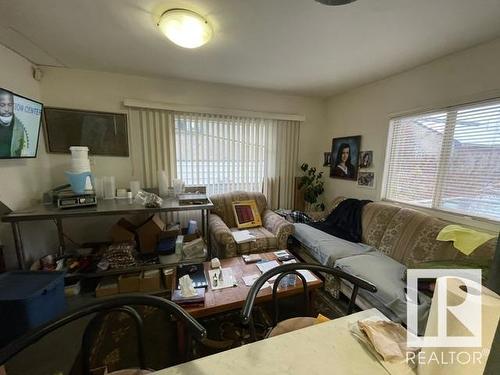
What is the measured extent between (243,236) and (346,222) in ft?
4.37

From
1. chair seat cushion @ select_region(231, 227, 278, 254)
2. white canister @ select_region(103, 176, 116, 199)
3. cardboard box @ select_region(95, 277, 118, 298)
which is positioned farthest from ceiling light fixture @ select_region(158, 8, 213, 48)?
cardboard box @ select_region(95, 277, 118, 298)

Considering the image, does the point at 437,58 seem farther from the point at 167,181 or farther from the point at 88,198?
the point at 88,198

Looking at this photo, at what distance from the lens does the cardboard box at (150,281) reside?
204 cm

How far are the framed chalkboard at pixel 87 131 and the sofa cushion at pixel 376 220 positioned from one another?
3.04 metres

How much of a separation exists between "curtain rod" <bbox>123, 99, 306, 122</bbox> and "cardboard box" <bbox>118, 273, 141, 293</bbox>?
1924 mm

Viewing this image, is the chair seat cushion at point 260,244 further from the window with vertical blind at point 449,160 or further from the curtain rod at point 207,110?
the curtain rod at point 207,110

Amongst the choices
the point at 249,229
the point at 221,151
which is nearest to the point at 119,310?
the point at 249,229

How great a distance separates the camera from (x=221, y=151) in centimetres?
302

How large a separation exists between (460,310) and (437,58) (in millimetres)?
2536

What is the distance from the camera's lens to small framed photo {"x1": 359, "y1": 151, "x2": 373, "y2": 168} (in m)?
2.75

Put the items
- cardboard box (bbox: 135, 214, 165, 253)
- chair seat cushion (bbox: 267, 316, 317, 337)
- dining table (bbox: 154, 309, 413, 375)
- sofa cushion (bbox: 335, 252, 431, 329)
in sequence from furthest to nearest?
1. cardboard box (bbox: 135, 214, 165, 253)
2. sofa cushion (bbox: 335, 252, 431, 329)
3. chair seat cushion (bbox: 267, 316, 317, 337)
4. dining table (bbox: 154, 309, 413, 375)

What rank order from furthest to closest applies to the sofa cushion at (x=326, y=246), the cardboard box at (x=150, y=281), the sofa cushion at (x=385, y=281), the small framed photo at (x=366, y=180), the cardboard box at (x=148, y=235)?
the small framed photo at (x=366, y=180) → the cardboard box at (x=148, y=235) → the sofa cushion at (x=326, y=246) → the cardboard box at (x=150, y=281) → the sofa cushion at (x=385, y=281)

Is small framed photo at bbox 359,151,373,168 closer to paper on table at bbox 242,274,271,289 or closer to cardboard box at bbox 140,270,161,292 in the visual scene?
paper on table at bbox 242,274,271,289

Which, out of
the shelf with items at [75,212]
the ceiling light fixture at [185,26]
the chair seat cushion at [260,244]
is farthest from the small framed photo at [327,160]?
the ceiling light fixture at [185,26]
